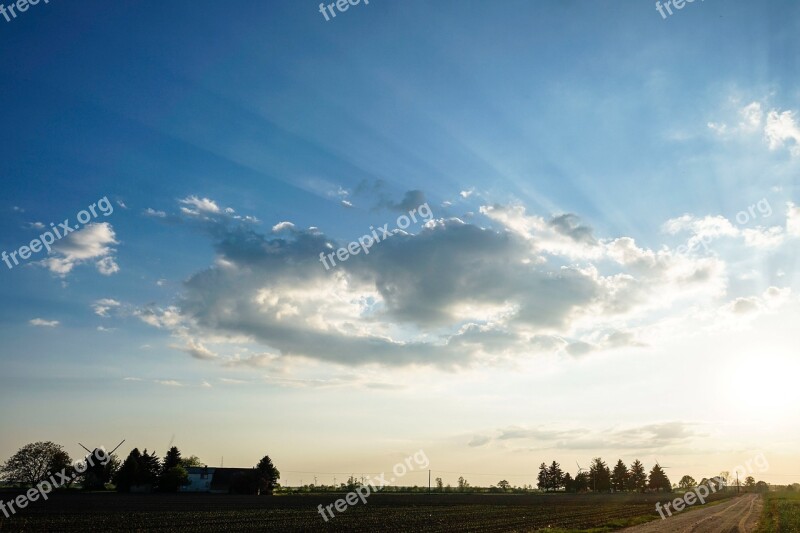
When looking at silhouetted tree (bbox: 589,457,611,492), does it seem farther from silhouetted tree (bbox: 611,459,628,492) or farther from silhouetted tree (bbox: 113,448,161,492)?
silhouetted tree (bbox: 113,448,161,492)

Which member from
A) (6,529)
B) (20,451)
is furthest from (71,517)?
(20,451)

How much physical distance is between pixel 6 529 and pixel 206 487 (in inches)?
4513

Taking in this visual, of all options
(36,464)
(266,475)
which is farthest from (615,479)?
(36,464)

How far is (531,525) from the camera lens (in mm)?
48875

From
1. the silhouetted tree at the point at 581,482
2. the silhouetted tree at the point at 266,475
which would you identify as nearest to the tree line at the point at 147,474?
the silhouetted tree at the point at 266,475

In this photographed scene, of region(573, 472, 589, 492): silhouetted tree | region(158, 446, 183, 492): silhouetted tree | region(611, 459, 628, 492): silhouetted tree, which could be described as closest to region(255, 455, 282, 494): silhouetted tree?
region(158, 446, 183, 492): silhouetted tree

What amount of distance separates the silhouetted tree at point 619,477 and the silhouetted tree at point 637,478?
1799mm

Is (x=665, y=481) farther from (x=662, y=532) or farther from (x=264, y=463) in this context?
(x=662, y=532)

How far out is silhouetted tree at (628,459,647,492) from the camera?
196250 millimetres

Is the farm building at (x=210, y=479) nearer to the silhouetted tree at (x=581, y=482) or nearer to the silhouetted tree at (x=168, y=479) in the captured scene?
the silhouetted tree at (x=168, y=479)

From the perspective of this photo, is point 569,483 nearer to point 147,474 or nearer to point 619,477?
point 619,477

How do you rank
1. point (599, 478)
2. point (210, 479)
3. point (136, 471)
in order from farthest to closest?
point (599, 478) → point (210, 479) → point (136, 471)

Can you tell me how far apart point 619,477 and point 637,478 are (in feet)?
25.6

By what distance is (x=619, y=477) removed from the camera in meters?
195
